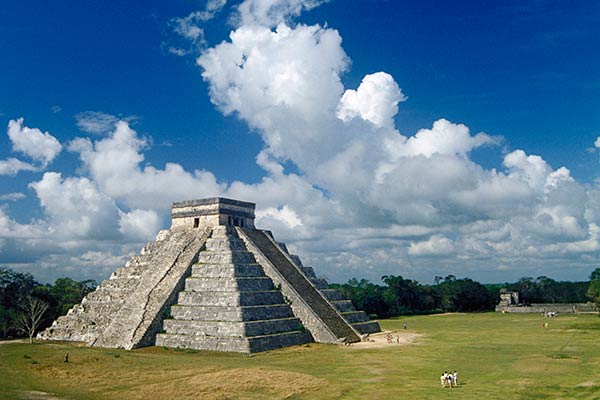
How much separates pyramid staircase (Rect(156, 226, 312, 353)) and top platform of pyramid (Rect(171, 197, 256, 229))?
12.4ft

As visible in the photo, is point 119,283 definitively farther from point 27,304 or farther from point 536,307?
point 536,307

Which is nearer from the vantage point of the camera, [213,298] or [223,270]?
[213,298]

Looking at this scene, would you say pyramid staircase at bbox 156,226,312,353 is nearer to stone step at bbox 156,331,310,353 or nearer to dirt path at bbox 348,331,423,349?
stone step at bbox 156,331,310,353

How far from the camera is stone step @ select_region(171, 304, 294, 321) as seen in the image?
31875 millimetres

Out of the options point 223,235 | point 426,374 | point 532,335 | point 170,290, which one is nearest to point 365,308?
point 532,335

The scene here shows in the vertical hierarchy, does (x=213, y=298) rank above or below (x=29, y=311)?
above

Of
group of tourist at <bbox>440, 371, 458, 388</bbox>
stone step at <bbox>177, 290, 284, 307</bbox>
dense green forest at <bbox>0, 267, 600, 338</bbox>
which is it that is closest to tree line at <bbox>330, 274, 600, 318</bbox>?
dense green forest at <bbox>0, 267, 600, 338</bbox>

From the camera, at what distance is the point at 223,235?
131ft

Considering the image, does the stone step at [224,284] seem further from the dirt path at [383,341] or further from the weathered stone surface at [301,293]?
the dirt path at [383,341]

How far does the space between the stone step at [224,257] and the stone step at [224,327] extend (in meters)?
5.23

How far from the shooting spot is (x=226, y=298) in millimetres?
32969

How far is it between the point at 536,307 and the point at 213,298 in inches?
2262

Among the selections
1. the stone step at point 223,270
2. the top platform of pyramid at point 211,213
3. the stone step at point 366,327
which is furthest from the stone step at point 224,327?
the top platform of pyramid at point 211,213

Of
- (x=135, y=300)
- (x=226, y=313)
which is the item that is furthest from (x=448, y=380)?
(x=135, y=300)
